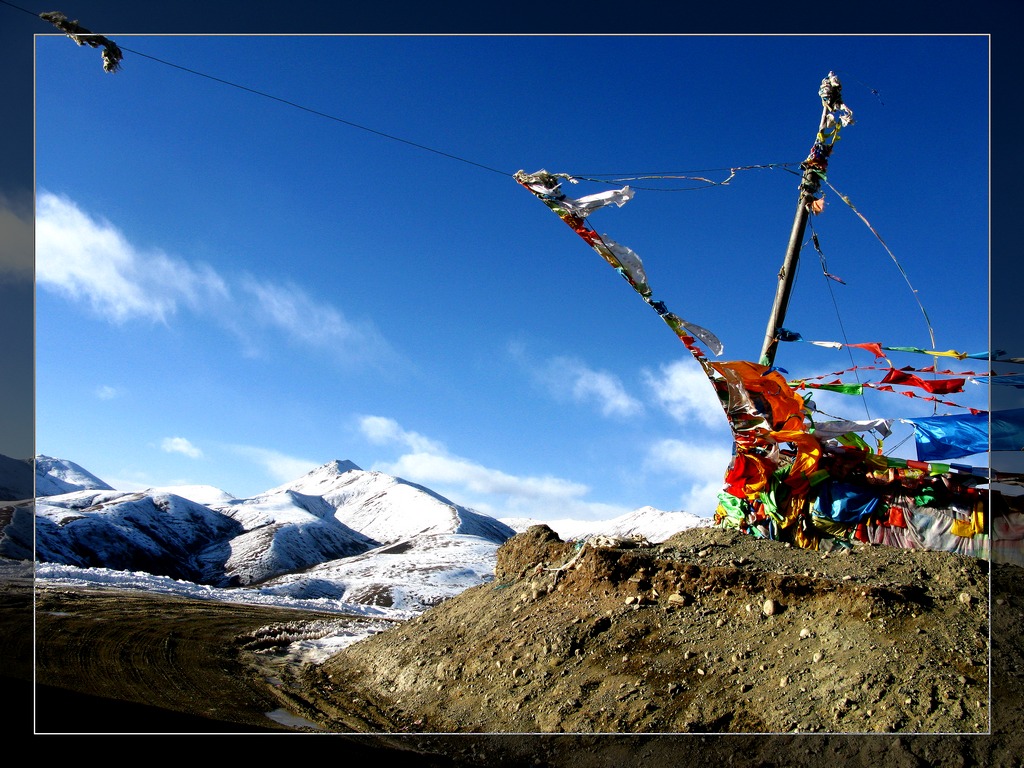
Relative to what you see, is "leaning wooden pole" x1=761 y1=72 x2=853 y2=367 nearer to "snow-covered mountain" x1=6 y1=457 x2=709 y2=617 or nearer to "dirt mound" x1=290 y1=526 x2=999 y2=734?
"dirt mound" x1=290 y1=526 x2=999 y2=734

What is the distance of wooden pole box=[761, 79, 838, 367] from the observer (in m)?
9.62

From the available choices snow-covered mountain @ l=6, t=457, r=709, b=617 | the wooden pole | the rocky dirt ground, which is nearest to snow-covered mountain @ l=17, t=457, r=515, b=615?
snow-covered mountain @ l=6, t=457, r=709, b=617

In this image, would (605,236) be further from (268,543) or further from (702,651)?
(268,543)

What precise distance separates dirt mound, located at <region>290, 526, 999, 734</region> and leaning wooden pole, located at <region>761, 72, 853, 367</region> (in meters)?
2.79

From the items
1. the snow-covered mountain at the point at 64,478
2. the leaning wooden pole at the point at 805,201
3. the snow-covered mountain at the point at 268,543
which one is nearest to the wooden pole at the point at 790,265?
the leaning wooden pole at the point at 805,201

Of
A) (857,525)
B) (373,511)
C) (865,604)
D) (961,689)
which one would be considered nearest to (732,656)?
(865,604)

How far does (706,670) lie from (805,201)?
20.5 feet

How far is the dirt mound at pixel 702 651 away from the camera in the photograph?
20.7 feet

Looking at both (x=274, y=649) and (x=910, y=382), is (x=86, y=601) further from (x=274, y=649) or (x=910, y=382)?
(x=910, y=382)

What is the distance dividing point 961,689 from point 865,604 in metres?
1.06

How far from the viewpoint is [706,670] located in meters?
6.92

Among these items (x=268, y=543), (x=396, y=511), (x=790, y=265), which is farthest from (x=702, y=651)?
(x=396, y=511)

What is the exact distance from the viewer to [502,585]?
1010cm

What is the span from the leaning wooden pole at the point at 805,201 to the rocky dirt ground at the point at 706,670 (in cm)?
285
